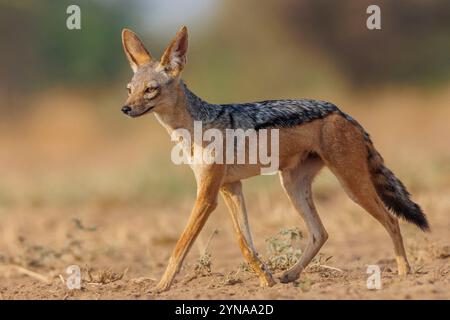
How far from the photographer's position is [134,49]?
840 centimetres

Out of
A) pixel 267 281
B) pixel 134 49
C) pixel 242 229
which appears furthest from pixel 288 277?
pixel 134 49

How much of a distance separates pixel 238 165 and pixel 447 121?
1667 cm

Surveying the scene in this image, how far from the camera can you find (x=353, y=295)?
6.61 meters

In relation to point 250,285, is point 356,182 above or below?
above

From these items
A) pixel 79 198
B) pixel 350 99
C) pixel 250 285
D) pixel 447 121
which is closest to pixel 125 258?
pixel 250 285

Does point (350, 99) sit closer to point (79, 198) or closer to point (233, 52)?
point (233, 52)

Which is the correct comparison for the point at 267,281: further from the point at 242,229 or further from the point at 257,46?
the point at 257,46

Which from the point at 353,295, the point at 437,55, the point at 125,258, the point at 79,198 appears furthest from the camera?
the point at 437,55

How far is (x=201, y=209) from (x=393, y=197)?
2018 mm

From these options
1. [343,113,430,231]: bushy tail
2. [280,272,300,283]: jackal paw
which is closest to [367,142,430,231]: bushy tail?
[343,113,430,231]: bushy tail

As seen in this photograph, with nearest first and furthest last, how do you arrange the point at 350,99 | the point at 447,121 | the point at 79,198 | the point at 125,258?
the point at 125,258
the point at 79,198
the point at 447,121
the point at 350,99

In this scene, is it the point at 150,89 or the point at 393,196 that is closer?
the point at 150,89

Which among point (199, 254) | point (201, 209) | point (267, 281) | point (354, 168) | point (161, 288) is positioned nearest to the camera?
point (161, 288)

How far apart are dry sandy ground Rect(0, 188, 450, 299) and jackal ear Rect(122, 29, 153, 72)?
190cm
